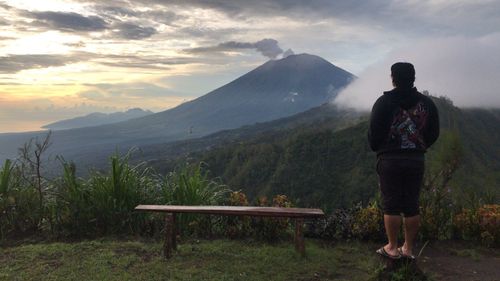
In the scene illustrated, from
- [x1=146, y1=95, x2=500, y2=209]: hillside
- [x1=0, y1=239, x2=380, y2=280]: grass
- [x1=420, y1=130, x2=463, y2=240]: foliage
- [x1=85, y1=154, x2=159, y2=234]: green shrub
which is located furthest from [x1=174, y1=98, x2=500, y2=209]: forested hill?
[x1=0, y1=239, x2=380, y2=280]: grass

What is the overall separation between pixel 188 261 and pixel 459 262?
3.22 m

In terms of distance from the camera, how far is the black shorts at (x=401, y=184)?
168 inches

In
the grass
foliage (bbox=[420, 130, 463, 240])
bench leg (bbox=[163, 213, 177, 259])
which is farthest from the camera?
foliage (bbox=[420, 130, 463, 240])

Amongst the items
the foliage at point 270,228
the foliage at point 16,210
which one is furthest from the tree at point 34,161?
the foliage at point 270,228

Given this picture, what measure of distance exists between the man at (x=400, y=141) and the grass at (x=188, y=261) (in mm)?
935

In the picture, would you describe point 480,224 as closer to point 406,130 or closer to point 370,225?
point 370,225

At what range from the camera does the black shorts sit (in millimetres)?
4262

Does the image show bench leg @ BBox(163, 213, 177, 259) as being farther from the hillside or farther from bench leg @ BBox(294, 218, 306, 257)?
the hillside

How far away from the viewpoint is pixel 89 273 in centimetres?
505

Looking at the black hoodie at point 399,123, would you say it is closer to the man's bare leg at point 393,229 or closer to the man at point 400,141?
the man at point 400,141

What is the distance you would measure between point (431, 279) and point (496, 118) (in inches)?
7504

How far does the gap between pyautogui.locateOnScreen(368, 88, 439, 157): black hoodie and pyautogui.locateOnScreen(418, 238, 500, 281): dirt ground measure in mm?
1545

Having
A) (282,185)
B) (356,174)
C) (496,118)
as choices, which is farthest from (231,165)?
(496,118)

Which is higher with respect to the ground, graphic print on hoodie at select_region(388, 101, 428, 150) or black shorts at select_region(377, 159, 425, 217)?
graphic print on hoodie at select_region(388, 101, 428, 150)
